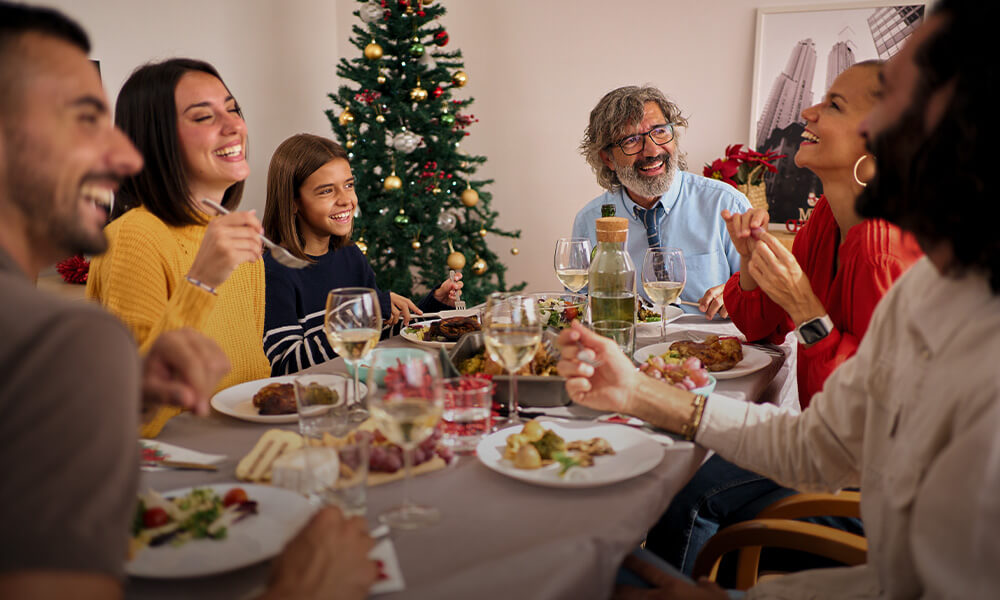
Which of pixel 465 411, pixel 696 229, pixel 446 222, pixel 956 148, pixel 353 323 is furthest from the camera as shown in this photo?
pixel 446 222

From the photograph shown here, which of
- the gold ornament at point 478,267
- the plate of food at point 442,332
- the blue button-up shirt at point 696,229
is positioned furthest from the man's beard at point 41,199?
the gold ornament at point 478,267

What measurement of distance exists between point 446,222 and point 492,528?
11.5ft

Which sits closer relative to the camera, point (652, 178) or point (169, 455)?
point (169, 455)

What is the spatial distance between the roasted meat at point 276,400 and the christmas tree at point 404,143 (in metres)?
2.84

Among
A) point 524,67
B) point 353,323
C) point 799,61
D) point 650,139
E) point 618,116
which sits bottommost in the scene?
point 353,323

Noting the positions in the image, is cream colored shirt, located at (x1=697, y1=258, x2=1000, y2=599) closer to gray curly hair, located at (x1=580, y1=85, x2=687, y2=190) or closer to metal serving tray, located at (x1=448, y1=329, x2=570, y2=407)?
metal serving tray, located at (x1=448, y1=329, x2=570, y2=407)

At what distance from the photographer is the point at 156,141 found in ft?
5.90

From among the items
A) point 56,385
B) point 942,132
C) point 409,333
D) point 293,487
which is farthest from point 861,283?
point 56,385

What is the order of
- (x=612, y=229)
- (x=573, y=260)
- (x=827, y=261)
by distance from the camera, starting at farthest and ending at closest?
(x=573, y=260)
(x=827, y=261)
(x=612, y=229)

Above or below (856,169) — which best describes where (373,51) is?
above

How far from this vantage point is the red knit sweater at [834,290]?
164 centimetres

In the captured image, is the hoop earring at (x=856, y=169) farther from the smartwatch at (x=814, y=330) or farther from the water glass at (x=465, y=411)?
the water glass at (x=465, y=411)

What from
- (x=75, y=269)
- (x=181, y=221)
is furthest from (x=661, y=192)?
(x=75, y=269)

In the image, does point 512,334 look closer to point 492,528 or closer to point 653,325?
point 492,528
